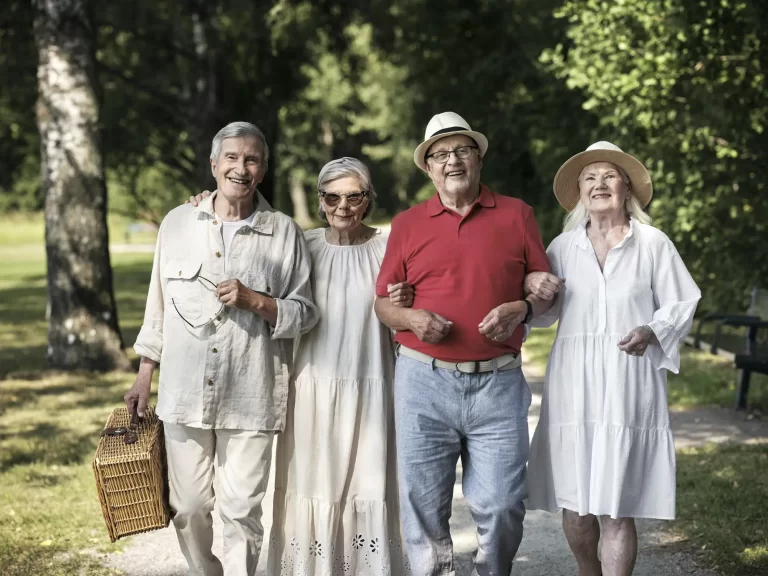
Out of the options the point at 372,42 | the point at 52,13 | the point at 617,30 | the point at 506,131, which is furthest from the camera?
the point at 372,42

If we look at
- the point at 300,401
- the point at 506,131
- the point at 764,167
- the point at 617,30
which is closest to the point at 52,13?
the point at 617,30

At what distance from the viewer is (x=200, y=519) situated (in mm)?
4863

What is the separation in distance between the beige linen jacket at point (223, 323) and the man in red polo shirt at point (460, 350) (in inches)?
17.9

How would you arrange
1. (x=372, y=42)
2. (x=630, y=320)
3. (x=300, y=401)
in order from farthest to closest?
(x=372, y=42), (x=300, y=401), (x=630, y=320)

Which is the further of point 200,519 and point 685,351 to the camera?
point 685,351

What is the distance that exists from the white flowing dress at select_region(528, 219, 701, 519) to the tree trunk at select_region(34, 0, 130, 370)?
8.08 m

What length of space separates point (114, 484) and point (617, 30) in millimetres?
9738

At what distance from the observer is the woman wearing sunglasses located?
4.86 meters

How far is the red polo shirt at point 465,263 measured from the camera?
4.50 m

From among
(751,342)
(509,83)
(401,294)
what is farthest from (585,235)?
(509,83)

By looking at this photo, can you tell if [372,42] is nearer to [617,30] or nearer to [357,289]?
[617,30]

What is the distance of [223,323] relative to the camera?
15.8ft

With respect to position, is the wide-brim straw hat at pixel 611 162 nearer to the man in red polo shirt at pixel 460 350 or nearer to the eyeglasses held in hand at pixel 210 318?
the man in red polo shirt at pixel 460 350

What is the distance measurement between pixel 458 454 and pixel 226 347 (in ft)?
3.42
